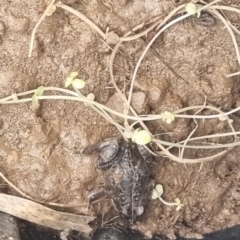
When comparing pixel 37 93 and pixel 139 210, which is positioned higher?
pixel 37 93

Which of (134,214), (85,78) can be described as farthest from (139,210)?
(85,78)

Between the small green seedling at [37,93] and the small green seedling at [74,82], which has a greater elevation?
the small green seedling at [74,82]

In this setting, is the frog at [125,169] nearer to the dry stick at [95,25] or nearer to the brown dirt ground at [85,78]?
the brown dirt ground at [85,78]

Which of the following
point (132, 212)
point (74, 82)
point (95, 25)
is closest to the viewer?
point (74, 82)

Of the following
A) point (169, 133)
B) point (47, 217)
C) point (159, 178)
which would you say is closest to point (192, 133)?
point (169, 133)

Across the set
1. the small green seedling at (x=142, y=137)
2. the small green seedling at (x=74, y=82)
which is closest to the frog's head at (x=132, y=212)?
the small green seedling at (x=142, y=137)

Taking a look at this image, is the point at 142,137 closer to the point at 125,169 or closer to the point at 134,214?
the point at 125,169
